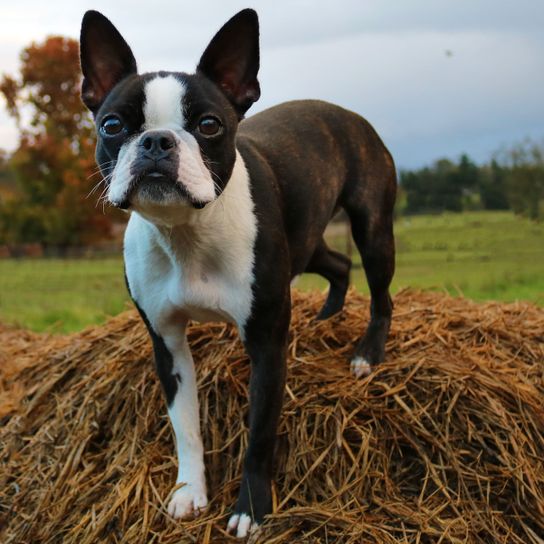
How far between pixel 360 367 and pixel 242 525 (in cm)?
109

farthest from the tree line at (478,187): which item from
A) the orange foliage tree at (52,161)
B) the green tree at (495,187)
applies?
the orange foliage tree at (52,161)

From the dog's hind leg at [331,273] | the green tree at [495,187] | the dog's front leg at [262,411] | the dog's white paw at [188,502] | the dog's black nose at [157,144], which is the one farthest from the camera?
the green tree at [495,187]

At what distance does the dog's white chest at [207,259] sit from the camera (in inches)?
115

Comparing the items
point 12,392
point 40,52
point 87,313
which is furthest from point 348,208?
point 40,52

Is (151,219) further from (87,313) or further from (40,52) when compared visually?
(40,52)

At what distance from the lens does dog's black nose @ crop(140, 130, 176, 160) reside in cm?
247

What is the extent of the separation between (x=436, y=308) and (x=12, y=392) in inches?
111

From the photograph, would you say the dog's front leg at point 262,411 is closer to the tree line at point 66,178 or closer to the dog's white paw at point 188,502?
the dog's white paw at point 188,502

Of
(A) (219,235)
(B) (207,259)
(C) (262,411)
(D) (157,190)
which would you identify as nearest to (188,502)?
(C) (262,411)

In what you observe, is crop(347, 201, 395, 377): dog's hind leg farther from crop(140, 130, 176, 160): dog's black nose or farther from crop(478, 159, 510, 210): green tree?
crop(478, 159, 510, 210): green tree

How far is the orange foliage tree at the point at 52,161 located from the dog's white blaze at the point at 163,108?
7.87 metres

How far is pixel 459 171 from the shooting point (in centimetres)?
779

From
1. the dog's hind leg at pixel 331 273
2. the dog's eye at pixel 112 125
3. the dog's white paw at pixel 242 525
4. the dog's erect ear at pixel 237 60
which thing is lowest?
the dog's white paw at pixel 242 525

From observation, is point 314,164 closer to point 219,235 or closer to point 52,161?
point 219,235
